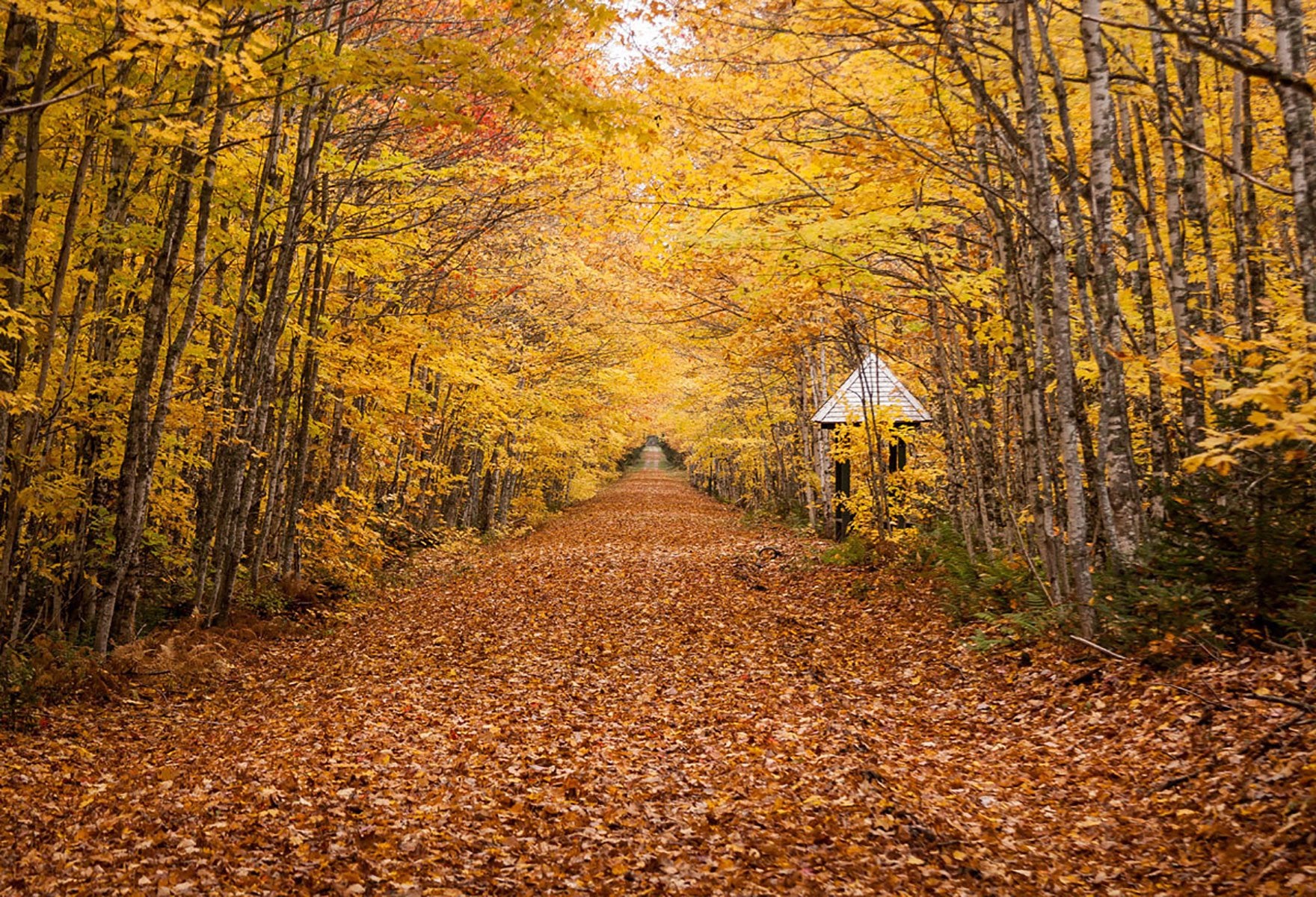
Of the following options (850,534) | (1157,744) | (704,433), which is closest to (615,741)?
(1157,744)

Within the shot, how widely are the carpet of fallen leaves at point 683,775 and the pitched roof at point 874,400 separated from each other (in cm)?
642

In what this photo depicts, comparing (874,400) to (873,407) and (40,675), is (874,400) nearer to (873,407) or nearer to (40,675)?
(873,407)

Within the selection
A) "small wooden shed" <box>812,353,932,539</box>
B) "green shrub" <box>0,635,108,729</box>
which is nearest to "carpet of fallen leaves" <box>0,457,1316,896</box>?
"green shrub" <box>0,635,108,729</box>

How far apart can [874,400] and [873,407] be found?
908mm

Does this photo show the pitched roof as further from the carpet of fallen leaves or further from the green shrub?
the green shrub

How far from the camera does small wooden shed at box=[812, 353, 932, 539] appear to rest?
1628cm

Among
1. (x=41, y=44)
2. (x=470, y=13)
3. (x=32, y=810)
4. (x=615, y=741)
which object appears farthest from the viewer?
(x=41, y=44)

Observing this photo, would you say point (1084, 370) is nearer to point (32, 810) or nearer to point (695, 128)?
point (695, 128)

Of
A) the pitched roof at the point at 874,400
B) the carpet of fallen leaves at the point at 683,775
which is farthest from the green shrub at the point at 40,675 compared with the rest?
the pitched roof at the point at 874,400

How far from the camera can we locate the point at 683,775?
6445mm

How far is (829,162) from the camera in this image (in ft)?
31.8

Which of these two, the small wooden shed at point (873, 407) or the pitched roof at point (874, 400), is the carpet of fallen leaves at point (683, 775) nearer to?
the small wooden shed at point (873, 407)

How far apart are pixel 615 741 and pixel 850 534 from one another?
11.2 m

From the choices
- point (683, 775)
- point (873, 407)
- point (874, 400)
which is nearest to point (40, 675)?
point (683, 775)
